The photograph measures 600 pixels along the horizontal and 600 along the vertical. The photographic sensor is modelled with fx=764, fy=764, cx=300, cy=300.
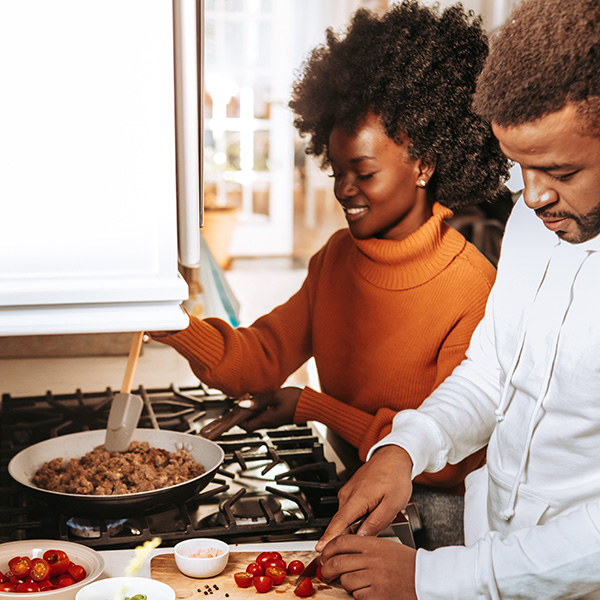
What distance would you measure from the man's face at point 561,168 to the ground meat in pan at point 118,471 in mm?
715

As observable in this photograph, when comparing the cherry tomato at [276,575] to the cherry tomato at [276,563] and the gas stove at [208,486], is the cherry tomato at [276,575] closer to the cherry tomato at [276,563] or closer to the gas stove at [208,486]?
the cherry tomato at [276,563]

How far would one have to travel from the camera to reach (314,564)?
1.02 m

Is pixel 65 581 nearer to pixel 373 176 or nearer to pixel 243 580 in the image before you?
pixel 243 580

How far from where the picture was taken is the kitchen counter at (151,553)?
41.6 inches

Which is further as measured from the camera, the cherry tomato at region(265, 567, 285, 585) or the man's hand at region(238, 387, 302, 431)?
the man's hand at region(238, 387, 302, 431)

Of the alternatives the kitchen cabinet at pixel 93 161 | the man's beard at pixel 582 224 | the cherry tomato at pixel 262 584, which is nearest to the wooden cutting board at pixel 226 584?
the cherry tomato at pixel 262 584

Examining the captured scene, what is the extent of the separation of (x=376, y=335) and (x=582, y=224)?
0.77m

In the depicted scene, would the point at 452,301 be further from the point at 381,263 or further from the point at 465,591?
the point at 465,591

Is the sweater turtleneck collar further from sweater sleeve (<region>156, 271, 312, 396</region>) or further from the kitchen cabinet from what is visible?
the kitchen cabinet

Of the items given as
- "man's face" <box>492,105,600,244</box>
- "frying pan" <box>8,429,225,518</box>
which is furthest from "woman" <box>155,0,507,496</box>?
"man's face" <box>492,105,600,244</box>

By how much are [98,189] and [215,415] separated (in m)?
1.12

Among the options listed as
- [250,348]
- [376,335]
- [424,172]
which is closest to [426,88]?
[424,172]

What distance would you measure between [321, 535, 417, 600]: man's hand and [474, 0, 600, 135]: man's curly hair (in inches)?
21.5

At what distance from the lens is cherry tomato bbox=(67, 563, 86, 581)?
0.95 metres
